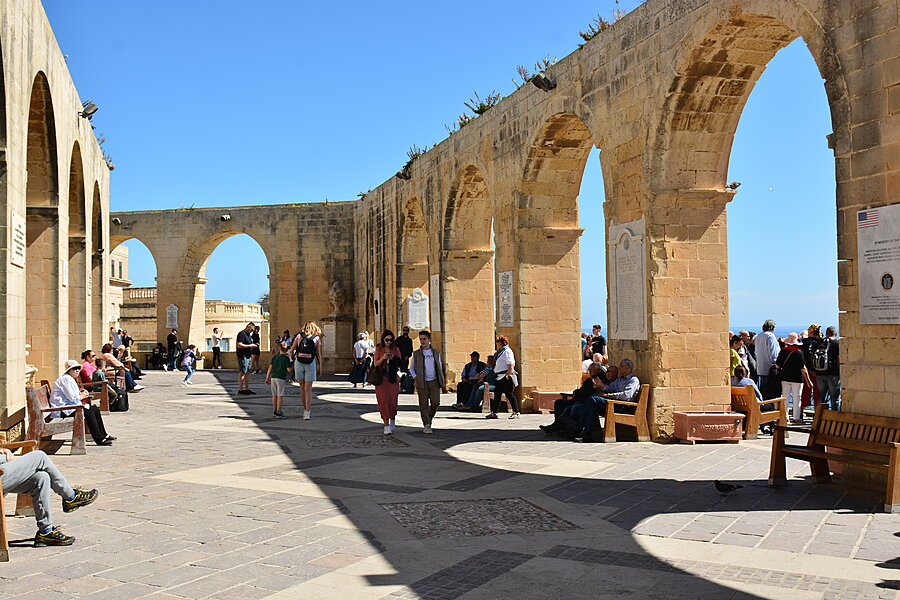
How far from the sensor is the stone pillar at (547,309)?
1262cm

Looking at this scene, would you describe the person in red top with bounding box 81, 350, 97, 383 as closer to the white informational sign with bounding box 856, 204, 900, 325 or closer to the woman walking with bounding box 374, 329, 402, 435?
the woman walking with bounding box 374, 329, 402, 435

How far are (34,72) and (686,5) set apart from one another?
23.6 ft

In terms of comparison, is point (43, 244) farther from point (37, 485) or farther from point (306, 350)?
point (37, 485)

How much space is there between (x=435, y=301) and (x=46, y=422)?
361 inches

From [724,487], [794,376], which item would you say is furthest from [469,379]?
[724,487]

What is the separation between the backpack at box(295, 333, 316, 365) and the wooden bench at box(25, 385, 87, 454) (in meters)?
3.64

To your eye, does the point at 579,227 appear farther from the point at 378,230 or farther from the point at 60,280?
the point at 378,230

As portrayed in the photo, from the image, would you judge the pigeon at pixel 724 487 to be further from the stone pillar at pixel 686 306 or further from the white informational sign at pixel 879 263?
the stone pillar at pixel 686 306

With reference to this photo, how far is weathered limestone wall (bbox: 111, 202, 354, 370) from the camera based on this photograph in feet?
81.1

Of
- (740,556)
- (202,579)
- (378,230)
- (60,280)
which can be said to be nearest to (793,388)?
(740,556)

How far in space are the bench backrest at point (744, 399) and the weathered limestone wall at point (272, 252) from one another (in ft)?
51.9

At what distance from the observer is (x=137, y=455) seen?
27.3 ft

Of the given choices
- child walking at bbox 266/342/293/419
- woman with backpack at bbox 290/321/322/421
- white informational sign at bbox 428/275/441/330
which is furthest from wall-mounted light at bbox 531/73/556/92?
white informational sign at bbox 428/275/441/330

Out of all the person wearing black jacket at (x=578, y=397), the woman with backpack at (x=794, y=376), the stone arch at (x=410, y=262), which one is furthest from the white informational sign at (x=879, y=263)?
the stone arch at (x=410, y=262)
